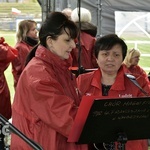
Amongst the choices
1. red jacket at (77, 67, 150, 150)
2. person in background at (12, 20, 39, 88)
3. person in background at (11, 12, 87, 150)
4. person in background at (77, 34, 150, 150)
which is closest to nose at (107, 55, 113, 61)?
person in background at (77, 34, 150, 150)

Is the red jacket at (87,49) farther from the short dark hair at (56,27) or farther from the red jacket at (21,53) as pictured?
the short dark hair at (56,27)

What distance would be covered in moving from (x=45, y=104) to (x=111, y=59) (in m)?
0.84

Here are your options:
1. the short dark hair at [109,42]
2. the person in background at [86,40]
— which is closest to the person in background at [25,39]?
the person in background at [86,40]

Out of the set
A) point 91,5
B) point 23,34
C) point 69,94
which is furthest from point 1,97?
point 91,5

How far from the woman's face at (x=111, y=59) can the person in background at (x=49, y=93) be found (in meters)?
0.56

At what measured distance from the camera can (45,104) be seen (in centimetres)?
223

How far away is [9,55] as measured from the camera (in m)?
4.60

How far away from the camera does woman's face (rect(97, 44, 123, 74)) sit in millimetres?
2918

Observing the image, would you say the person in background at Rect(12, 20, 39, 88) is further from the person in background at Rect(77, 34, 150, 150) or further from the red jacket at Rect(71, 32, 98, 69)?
the person in background at Rect(77, 34, 150, 150)

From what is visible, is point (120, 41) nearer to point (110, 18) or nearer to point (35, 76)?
point (35, 76)

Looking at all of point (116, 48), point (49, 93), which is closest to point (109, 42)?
point (116, 48)

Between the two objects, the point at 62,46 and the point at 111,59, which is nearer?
the point at 62,46

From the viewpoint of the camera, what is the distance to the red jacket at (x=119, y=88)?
280cm

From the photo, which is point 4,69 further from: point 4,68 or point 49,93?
point 49,93
